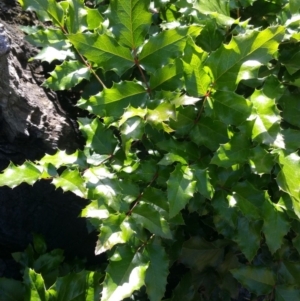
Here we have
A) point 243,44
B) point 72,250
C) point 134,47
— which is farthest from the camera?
point 72,250

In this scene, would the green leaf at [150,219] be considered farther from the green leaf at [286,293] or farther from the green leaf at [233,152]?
the green leaf at [286,293]

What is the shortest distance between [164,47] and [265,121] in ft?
0.98

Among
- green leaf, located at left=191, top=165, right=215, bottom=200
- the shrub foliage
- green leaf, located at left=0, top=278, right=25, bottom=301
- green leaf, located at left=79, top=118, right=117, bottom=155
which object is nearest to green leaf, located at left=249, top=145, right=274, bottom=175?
the shrub foliage

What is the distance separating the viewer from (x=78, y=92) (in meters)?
1.51

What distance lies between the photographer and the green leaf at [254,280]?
121cm

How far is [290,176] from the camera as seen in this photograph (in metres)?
1.01

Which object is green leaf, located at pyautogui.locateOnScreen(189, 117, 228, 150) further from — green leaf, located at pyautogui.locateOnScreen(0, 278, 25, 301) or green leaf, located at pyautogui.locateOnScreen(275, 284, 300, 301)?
green leaf, located at pyautogui.locateOnScreen(0, 278, 25, 301)

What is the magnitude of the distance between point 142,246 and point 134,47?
471mm

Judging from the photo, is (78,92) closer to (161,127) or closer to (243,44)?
(161,127)

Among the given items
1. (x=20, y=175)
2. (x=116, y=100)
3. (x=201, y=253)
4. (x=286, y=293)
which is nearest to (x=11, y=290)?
(x=20, y=175)

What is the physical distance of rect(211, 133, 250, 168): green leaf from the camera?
3.35ft

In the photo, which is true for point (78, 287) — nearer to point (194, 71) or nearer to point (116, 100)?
point (116, 100)

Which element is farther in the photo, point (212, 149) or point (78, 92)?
point (78, 92)

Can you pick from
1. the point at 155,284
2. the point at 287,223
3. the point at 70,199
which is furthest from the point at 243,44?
the point at 70,199
